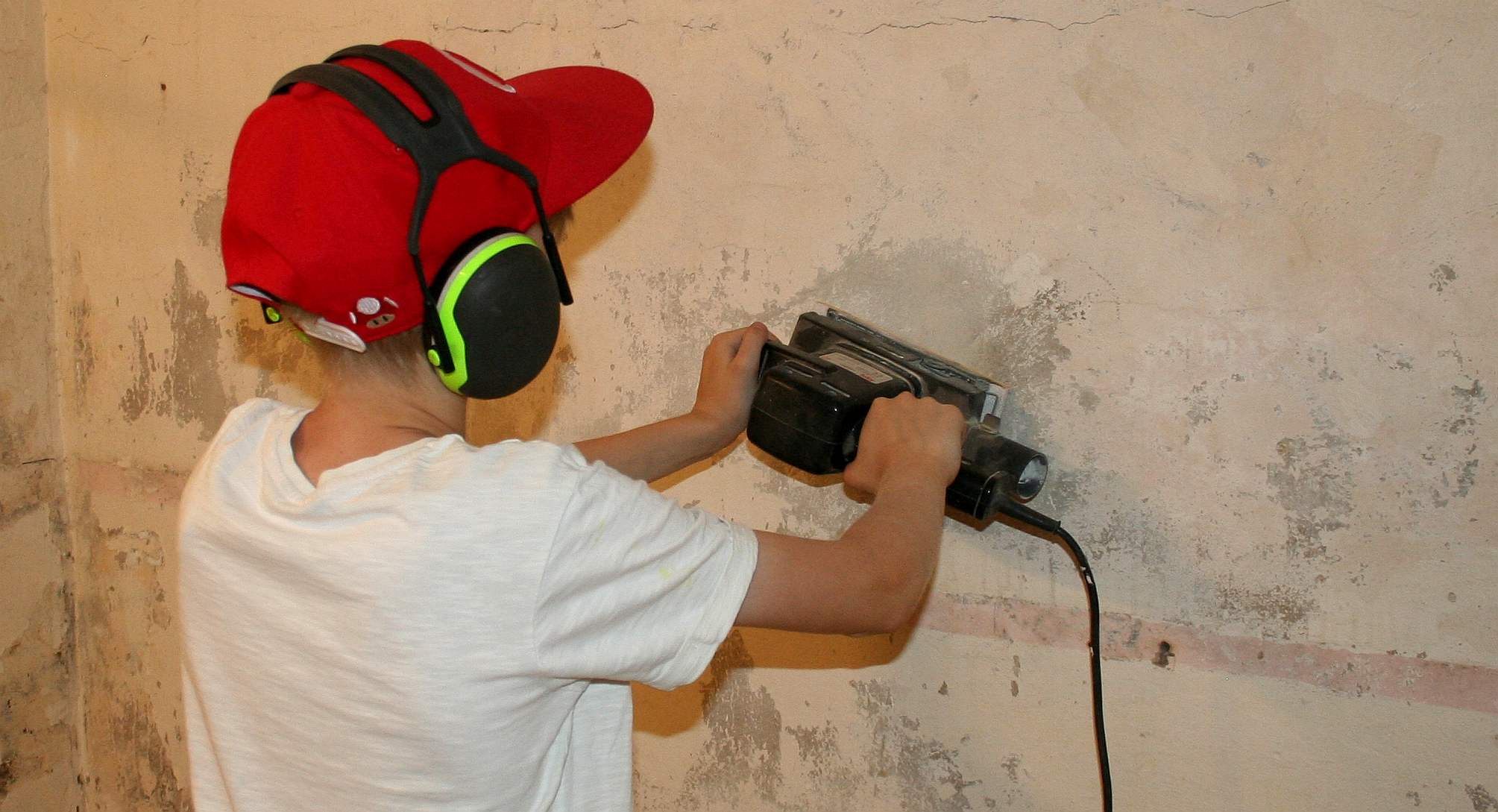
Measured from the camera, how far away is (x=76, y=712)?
198 centimetres

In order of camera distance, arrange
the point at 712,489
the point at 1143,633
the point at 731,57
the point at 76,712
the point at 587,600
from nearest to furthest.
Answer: the point at 587,600 → the point at 1143,633 → the point at 731,57 → the point at 712,489 → the point at 76,712

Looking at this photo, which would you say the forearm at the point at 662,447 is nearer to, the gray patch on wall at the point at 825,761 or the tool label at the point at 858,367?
the tool label at the point at 858,367

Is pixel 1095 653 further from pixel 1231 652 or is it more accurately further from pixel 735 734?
pixel 735 734

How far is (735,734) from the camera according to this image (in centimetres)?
140

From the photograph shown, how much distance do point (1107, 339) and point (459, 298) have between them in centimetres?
67

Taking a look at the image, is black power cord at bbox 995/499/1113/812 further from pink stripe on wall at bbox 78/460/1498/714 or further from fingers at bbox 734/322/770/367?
fingers at bbox 734/322/770/367

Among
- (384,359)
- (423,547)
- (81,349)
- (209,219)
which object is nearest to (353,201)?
(384,359)

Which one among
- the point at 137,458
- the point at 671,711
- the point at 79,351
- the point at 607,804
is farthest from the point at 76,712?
the point at 607,804

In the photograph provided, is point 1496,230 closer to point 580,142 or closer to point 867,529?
point 867,529

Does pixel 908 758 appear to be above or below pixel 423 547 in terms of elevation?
below

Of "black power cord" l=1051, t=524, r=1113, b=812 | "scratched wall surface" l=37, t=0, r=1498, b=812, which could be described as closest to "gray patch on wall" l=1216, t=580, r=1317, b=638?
"scratched wall surface" l=37, t=0, r=1498, b=812

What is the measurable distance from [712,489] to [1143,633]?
0.55m

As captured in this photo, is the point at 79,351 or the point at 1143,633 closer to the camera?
the point at 1143,633

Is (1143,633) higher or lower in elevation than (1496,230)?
lower
